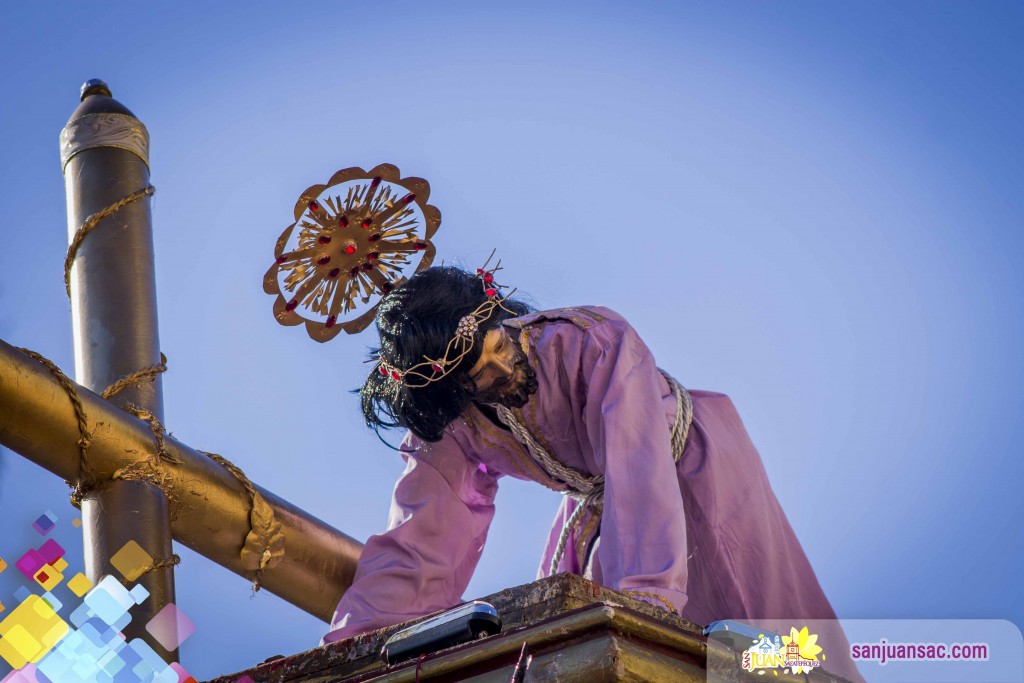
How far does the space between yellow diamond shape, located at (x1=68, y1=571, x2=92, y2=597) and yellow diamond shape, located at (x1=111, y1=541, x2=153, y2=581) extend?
94 mm

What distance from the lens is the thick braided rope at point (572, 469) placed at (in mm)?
4422

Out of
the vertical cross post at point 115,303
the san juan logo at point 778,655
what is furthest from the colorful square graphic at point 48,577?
the san juan logo at point 778,655

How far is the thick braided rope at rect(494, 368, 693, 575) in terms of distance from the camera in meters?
4.42

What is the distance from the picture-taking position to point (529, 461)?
4586mm

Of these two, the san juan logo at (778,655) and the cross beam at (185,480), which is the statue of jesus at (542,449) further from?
the san juan logo at (778,655)

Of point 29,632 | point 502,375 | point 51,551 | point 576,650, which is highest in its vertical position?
point 502,375

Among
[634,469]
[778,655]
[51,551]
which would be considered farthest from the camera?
[51,551]

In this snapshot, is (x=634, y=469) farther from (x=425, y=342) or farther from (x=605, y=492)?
(x=425, y=342)

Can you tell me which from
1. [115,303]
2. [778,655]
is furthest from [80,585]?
[778,655]

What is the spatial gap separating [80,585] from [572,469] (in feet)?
4.59

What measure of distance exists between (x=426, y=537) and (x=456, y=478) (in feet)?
0.74

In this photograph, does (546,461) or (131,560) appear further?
(546,461)

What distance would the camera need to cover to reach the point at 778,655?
2.81 metres

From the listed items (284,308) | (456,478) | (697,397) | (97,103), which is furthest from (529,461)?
(97,103)
